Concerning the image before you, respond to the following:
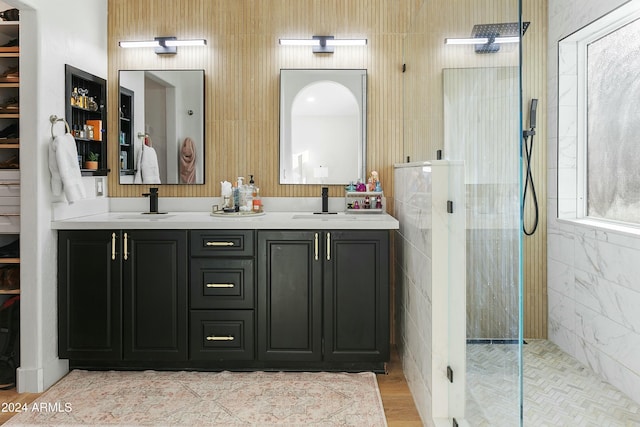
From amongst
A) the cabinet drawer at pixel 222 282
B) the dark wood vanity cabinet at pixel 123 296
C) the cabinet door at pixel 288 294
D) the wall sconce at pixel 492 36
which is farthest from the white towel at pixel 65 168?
the wall sconce at pixel 492 36

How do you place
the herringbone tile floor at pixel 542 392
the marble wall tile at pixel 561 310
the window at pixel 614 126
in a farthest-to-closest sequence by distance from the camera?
the marble wall tile at pixel 561 310, the window at pixel 614 126, the herringbone tile floor at pixel 542 392

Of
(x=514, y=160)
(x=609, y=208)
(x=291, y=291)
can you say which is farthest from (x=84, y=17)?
(x=609, y=208)

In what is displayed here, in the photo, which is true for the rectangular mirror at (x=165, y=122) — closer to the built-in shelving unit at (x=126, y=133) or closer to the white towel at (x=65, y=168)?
the built-in shelving unit at (x=126, y=133)

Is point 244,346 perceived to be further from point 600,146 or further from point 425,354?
point 600,146

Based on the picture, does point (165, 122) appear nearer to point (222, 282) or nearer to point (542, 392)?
point (222, 282)

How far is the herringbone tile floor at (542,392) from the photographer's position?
1488mm

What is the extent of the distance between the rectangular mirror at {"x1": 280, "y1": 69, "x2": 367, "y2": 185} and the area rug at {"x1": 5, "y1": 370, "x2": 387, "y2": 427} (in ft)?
4.90

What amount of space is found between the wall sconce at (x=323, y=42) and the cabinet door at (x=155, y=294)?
161 cm

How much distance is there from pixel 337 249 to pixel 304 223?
0.85 feet

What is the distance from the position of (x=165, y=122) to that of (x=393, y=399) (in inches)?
97.6

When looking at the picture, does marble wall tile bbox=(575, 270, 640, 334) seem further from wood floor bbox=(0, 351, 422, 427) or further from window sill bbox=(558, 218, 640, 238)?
wood floor bbox=(0, 351, 422, 427)

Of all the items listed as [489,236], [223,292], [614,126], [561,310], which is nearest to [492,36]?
[489,236]

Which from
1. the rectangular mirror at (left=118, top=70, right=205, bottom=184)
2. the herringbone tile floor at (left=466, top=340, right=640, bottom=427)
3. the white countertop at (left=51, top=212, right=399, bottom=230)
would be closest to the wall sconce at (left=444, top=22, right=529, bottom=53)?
the herringbone tile floor at (left=466, top=340, right=640, bottom=427)

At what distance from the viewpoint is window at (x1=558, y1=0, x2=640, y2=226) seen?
2.61m
